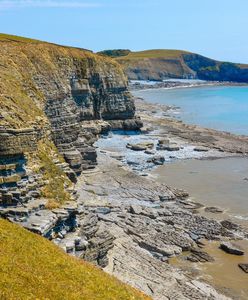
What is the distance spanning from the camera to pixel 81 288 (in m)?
24.1

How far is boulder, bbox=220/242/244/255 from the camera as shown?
152 feet

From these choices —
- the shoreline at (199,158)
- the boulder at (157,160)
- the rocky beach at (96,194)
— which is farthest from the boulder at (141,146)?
the boulder at (157,160)

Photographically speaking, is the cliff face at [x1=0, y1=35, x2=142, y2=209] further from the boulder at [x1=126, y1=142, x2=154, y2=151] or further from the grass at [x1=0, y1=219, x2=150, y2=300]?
the grass at [x1=0, y1=219, x2=150, y2=300]

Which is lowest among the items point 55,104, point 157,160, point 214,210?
point 214,210

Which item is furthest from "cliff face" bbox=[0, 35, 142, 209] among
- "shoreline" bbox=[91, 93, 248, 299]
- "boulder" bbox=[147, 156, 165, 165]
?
"boulder" bbox=[147, 156, 165, 165]

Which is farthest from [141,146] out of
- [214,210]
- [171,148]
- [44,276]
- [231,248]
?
[44,276]

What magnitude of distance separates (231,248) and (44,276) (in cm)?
2710

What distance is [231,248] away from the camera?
Answer: 46.7 m

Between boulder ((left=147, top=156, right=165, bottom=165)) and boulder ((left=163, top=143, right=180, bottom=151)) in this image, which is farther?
boulder ((left=163, top=143, right=180, bottom=151))

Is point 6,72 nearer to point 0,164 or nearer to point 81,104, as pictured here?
point 0,164

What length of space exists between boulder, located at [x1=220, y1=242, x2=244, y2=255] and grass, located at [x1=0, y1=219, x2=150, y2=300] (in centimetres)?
2184

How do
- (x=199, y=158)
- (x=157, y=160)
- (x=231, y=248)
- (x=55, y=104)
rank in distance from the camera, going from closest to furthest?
(x=231, y=248) < (x=55, y=104) < (x=157, y=160) < (x=199, y=158)

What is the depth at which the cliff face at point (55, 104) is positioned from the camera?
38.7m

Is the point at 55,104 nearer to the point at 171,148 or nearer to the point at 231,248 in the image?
the point at 231,248
